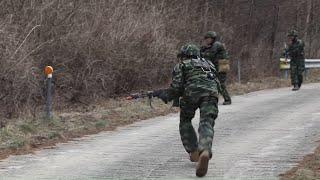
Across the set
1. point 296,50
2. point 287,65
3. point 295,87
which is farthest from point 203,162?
point 287,65

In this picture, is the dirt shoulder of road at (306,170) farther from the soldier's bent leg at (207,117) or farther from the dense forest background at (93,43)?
the dense forest background at (93,43)

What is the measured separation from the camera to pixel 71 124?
1137 centimetres

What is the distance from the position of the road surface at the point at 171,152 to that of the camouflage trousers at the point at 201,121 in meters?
0.34

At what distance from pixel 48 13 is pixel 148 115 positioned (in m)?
3.66

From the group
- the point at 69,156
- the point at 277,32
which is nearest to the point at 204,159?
the point at 69,156

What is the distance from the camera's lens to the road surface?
25.1 feet

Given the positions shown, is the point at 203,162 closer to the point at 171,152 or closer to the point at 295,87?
the point at 171,152

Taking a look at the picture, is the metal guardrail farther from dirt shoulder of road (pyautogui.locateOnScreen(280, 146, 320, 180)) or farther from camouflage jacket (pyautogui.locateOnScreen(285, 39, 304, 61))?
dirt shoulder of road (pyautogui.locateOnScreen(280, 146, 320, 180))

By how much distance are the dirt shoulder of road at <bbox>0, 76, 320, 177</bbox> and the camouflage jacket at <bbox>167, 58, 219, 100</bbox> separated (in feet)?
4.61

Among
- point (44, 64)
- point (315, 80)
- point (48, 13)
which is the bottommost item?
point (315, 80)

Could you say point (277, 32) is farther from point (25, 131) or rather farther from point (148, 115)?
point (25, 131)

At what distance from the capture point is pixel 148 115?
1327cm

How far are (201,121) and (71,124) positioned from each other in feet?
13.9

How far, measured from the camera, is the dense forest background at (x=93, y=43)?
42.2 ft
